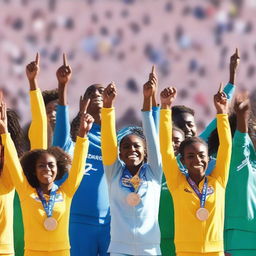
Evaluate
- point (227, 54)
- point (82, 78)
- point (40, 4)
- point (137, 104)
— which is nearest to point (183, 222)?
point (137, 104)

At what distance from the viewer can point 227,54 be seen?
23.1 m

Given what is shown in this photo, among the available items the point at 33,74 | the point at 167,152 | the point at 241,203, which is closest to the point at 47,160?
the point at 33,74

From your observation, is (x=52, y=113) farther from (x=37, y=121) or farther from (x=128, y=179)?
(x=128, y=179)

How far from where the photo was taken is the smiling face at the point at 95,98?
7.98 metres

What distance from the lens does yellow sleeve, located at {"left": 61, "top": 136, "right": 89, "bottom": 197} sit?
23.1ft

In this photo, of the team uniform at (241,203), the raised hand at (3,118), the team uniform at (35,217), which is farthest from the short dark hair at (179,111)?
the raised hand at (3,118)

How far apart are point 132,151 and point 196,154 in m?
0.45

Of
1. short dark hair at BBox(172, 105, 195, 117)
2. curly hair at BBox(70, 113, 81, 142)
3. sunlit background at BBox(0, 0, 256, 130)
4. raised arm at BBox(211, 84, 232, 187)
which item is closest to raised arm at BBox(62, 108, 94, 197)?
raised arm at BBox(211, 84, 232, 187)

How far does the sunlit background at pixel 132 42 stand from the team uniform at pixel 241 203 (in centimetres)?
1166

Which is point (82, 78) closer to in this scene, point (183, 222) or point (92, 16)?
point (92, 16)

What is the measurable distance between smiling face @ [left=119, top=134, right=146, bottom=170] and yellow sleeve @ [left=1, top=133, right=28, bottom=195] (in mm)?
783

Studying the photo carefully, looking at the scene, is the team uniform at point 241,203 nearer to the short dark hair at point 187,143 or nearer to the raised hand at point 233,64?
the short dark hair at point 187,143

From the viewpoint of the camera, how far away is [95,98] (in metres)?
7.98

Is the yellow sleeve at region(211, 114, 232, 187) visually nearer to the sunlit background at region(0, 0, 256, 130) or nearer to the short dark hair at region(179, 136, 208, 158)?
the short dark hair at region(179, 136, 208, 158)
